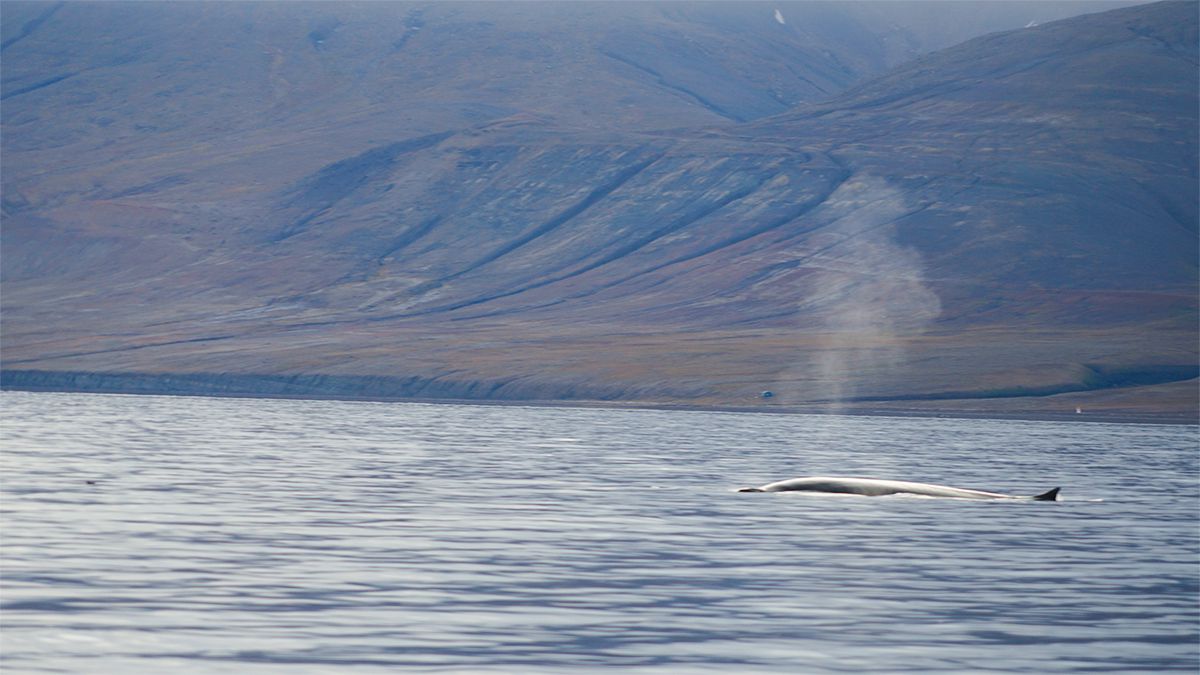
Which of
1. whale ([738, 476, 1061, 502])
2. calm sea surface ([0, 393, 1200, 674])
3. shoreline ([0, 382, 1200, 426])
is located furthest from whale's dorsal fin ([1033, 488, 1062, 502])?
shoreline ([0, 382, 1200, 426])

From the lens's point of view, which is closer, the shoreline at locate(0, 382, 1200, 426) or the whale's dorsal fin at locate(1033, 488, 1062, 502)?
the whale's dorsal fin at locate(1033, 488, 1062, 502)

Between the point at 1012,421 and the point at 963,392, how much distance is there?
26719mm

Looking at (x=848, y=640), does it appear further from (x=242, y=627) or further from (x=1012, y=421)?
(x=1012, y=421)

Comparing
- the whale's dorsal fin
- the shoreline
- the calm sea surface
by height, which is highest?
the calm sea surface

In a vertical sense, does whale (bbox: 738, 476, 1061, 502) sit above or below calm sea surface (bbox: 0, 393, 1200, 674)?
below

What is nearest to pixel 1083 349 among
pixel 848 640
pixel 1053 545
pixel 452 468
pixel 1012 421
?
pixel 1012 421

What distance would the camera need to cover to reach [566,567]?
92.8 ft

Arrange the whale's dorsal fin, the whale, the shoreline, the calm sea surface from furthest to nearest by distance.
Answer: the shoreline → the whale → the whale's dorsal fin → the calm sea surface

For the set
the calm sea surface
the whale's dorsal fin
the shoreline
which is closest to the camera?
the calm sea surface

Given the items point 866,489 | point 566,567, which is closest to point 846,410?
point 866,489

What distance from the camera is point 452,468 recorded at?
52938 millimetres

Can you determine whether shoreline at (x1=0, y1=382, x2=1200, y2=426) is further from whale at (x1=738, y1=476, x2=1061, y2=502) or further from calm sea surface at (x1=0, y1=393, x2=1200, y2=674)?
whale at (x1=738, y1=476, x2=1061, y2=502)

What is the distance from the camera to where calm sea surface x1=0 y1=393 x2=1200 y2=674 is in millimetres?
20547

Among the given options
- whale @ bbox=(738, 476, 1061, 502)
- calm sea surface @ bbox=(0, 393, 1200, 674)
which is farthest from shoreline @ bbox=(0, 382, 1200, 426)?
whale @ bbox=(738, 476, 1061, 502)
